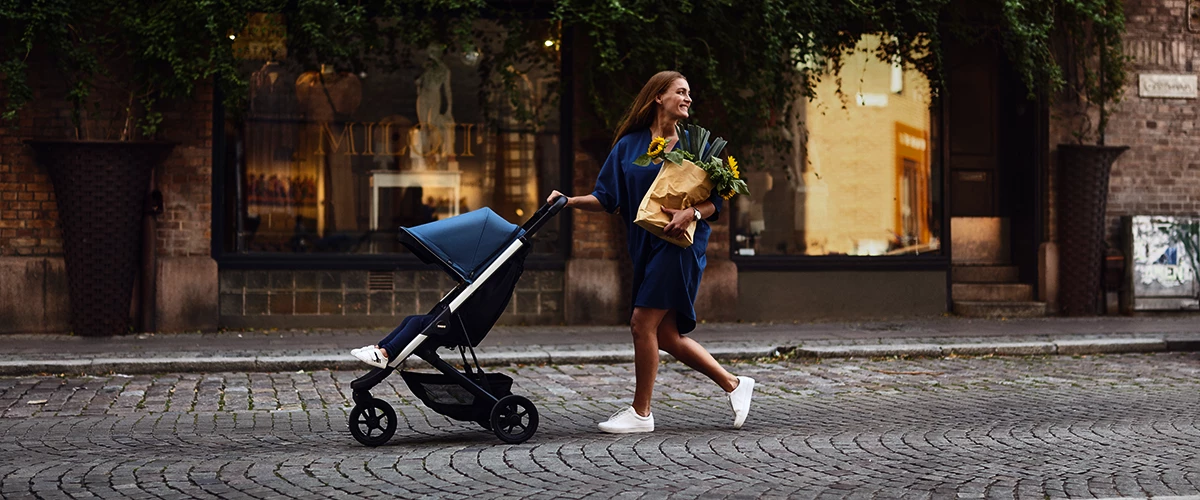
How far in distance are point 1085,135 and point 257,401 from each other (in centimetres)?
1075

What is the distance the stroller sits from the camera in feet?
20.0

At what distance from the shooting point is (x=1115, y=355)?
1156 centimetres

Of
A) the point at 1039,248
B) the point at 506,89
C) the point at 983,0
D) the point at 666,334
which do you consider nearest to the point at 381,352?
the point at 666,334

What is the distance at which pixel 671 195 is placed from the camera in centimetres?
622

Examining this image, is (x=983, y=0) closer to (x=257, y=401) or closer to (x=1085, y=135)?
(x=1085, y=135)

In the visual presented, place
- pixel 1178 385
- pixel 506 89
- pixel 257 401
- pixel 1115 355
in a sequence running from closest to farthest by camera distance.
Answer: pixel 257 401
pixel 1178 385
pixel 1115 355
pixel 506 89

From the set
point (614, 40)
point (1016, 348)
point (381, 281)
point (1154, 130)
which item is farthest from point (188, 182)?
point (1154, 130)

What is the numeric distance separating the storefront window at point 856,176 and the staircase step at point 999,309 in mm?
763

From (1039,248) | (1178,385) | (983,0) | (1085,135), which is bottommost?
(1178,385)

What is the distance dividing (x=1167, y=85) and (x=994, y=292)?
A: 319cm

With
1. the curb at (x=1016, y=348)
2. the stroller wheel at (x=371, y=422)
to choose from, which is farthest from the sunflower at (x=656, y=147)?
the curb at (x=1016, y=348)

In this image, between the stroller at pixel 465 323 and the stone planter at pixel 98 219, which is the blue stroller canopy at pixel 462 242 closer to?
the stroller at pixel 465 323

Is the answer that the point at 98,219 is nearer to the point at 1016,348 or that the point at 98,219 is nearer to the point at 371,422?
the point at 371,422

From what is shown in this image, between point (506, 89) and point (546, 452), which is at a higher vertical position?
point (506, 89)
